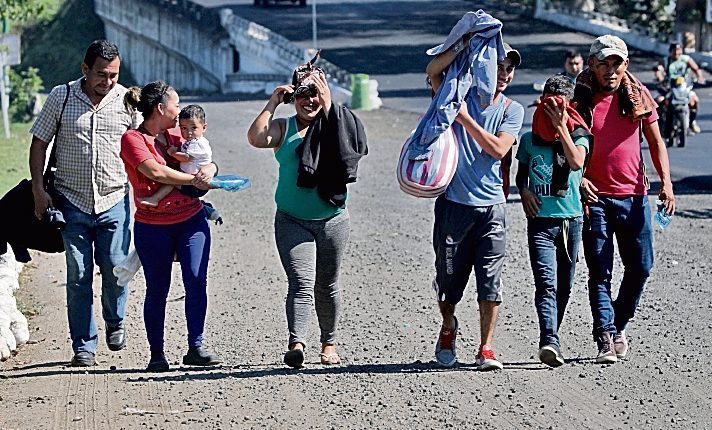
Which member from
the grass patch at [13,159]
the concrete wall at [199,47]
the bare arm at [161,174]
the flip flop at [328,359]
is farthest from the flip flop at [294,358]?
the concrete wall at [199,47]

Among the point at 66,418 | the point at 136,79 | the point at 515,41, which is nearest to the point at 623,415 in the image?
the point at 66,418

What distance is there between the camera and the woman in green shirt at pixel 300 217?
761cm

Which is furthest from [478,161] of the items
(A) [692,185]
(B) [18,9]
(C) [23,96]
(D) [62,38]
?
(D) [62,38]

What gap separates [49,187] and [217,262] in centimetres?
431

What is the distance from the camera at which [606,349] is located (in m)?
7.96

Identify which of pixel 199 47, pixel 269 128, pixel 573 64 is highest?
pixel 269 128

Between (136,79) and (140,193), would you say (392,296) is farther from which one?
(136,79)

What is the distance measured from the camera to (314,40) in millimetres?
46500

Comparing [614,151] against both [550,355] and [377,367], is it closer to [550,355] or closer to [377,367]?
[550,355]

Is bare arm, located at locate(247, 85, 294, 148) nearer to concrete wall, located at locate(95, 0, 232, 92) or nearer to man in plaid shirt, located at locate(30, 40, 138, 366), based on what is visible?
man in plaid shirt, located at locate(30, 40, 138, 366)

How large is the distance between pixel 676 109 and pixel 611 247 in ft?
46.3

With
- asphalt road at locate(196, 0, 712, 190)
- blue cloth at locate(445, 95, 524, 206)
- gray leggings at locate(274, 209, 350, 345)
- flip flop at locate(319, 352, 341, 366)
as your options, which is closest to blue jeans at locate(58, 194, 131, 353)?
gray leggings at locate(274, 209, 350, 345)

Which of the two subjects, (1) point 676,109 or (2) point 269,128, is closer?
(2) point 269,128

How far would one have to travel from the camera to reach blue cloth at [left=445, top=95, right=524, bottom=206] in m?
7.48
